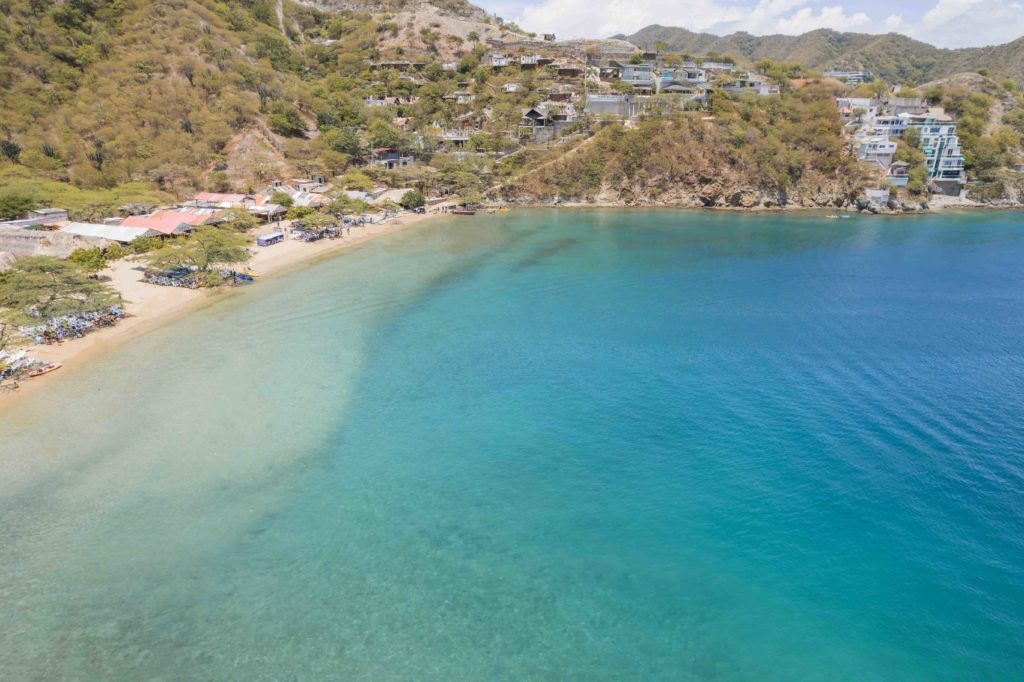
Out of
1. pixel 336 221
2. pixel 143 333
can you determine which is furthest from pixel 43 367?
pixel 336 221

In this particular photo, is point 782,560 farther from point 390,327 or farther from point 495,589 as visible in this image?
point 390,327

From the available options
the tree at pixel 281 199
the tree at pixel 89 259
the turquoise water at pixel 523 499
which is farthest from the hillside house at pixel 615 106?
the tree at pixel 89 259

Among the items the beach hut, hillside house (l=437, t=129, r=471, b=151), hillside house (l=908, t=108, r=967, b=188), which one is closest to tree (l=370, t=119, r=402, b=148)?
hillside house (l=437, t=129, r=471, b=151)

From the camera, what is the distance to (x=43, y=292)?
99.6 ft

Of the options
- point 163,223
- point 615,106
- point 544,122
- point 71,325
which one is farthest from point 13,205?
point 615,106

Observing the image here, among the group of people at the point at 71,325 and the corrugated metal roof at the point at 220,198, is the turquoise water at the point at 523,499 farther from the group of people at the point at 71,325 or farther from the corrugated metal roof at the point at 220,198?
the corrugated metal roof at the point at 220,198

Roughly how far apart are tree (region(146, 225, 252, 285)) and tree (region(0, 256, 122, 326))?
7.46 metres

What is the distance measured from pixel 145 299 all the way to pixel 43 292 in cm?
677

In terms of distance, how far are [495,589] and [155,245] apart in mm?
43448

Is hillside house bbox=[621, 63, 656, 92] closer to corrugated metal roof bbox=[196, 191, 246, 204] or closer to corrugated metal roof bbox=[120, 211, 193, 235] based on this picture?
corrugated metal roof bbox=[196, 191, 246, 204]

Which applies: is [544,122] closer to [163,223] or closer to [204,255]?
[163,223]

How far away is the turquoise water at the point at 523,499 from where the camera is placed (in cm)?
1431

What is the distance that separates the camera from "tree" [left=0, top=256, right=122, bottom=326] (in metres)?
29.5

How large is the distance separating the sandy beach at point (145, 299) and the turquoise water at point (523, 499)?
1544 millimetres
